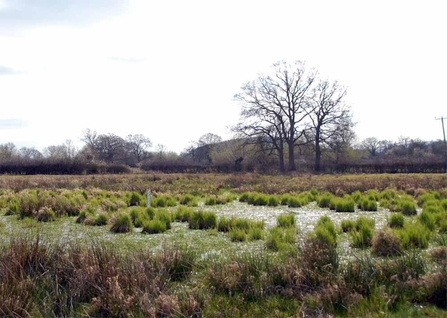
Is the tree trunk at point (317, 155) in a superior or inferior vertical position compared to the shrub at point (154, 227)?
superior

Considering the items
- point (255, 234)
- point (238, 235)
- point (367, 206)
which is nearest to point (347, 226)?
point (255, 234)

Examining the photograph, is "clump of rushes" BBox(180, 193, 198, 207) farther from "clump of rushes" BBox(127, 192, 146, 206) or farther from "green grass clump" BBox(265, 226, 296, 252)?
"green grass clump" BBox(265, 226, 296, 252)

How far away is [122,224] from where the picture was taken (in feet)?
26.9

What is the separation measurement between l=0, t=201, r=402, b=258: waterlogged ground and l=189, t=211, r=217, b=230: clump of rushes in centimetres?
20

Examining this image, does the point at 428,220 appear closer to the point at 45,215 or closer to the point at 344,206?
the point at 344,206

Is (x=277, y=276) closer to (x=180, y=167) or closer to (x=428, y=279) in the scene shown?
(x=428, y=279)

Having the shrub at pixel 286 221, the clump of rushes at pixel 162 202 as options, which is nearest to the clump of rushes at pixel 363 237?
the shrub at pixel 286 221

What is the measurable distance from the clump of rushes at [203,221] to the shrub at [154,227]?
2.25 ft

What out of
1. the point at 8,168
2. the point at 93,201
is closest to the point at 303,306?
the point at 93,201

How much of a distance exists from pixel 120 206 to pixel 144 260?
6.94m

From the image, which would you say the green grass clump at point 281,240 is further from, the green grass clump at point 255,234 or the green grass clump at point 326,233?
the green grass clump at point 326,233

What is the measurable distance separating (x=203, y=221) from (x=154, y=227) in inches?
46.4

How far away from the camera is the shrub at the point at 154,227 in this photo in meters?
7.89

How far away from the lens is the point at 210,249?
6.31 m
